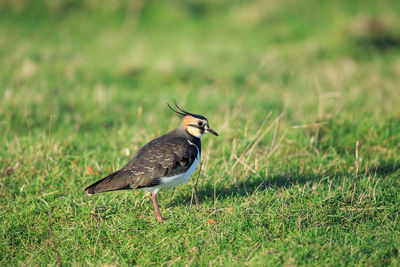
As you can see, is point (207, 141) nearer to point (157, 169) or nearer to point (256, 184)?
point (256, 184)

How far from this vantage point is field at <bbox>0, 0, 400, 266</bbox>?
13.0ft

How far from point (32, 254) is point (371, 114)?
18.5 feet

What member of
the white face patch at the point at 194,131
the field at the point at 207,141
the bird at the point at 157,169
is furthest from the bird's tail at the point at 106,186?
the white face patch at the point at 194,131

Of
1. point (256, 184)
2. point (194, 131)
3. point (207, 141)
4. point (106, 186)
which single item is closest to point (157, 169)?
point (106, 186)

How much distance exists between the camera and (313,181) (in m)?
4.93

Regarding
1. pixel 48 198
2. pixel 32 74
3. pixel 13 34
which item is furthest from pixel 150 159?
pixel 13 34

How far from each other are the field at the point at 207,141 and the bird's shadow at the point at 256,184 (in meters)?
0.02

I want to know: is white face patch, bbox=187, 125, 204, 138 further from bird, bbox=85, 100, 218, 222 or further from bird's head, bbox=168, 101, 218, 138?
bird, bbox=85, 100, 218, 222

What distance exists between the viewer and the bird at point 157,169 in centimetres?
421

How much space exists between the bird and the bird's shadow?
355 millimetres

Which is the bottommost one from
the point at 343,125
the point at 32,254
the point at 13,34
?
the point at 32,254

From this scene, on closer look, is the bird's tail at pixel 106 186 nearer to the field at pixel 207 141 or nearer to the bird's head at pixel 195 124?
the field at pixel 207 141

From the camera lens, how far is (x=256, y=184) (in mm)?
4934

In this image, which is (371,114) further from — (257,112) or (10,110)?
(10,110)
